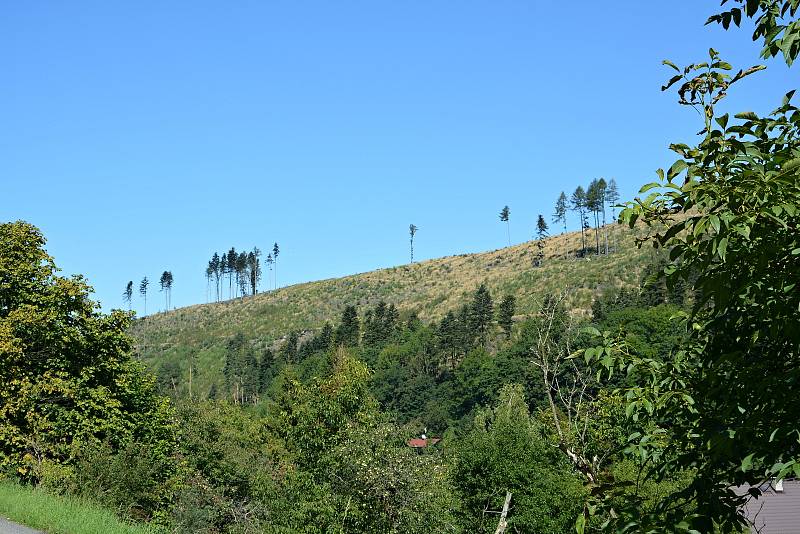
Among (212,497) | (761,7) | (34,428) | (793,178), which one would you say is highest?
(761,7)

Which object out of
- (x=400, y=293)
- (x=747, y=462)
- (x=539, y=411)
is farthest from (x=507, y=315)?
(x=747, y=462)

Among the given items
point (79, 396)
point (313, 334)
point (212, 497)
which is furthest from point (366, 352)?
point (79, 396)

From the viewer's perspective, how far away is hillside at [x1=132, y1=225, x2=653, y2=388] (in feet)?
380

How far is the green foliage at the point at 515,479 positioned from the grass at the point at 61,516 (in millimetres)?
28133

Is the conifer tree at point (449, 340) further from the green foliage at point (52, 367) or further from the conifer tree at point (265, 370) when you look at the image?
the green foliage at point (52, 367)

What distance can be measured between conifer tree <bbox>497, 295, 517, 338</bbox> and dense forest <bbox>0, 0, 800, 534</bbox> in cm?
1437

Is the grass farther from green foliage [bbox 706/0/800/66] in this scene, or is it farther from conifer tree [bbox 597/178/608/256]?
conifer tree [bbox 597/178/608/256]

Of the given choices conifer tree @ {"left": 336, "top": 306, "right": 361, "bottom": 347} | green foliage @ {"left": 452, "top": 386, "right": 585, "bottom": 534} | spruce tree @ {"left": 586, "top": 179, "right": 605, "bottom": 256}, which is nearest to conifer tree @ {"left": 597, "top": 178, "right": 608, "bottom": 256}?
spruce tree @ {"left": 586, "top": 179, "right": 605, "bottom": 256}

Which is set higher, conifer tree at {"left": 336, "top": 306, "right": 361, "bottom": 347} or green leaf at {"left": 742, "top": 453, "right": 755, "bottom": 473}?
conifer tree at {"left": 336, "top": 306, "right": 361, "bottom": 347}

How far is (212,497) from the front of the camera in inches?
1289

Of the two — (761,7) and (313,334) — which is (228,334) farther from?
(761,7)

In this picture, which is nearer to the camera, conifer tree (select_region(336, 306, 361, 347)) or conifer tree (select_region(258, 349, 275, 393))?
conifer tree (select_region(258, 349, 275, 393))

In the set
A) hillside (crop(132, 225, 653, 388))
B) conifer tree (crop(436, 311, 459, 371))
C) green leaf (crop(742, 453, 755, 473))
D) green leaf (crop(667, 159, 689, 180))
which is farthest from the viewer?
hillside (crop(132, 225, 653, 388))

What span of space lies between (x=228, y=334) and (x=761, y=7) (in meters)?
144
